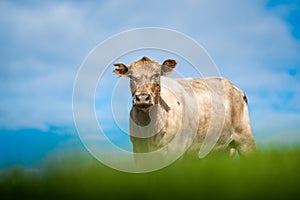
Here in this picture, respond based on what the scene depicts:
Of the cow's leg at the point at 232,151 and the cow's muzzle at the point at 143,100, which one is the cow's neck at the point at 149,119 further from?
the cow's leg at the point at 232,151

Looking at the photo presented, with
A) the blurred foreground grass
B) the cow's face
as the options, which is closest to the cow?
the cow's face

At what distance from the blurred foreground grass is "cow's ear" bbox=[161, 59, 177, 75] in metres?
5.21

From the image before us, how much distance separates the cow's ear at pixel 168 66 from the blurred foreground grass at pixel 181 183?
521cm

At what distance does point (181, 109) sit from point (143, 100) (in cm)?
197

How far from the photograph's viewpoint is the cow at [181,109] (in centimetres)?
875

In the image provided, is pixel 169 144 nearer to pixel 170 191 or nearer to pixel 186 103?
pixel 186 103

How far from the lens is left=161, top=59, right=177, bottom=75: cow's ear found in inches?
376

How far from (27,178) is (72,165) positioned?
0.63m

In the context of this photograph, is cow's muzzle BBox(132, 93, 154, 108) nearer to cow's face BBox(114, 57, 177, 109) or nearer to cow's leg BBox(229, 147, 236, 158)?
cow's face BBox(114, 57, 177, 109)

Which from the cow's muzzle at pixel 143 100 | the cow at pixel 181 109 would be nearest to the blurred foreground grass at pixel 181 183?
the cow's muzzle at pixel 143 100

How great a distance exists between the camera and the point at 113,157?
21.0ft

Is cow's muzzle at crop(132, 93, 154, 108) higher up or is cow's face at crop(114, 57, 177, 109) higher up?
cow's face at crop(114, 57, 177, 109)

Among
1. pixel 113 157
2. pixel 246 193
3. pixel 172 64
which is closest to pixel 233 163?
pixel 246 193

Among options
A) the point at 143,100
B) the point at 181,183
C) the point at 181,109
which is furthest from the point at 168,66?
the point at 181,183
